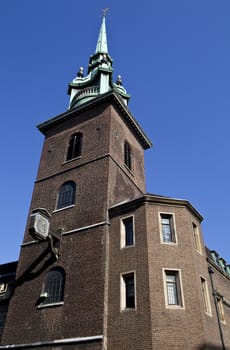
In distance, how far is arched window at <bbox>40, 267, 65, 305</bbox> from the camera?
17562 millimetres

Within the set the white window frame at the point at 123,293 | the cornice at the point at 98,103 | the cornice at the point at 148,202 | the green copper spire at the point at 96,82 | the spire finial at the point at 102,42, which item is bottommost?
the white window frame at the point at 123,293

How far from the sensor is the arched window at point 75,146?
81.3 ft

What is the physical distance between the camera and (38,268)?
19438 mm

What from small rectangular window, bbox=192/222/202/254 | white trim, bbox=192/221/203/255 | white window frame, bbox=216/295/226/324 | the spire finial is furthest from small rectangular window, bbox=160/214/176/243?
the spire finial

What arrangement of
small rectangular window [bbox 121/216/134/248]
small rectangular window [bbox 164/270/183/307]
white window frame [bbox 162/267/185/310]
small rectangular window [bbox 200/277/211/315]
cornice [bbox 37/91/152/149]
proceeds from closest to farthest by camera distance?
1. white window frame [bbox 162/267/185/310]
2. small rectangular window [bbox 164/270/183/307]
3. small rectangular window [bbox 200/277/211/315]
4. small rectangular window [bbox 121/216/134/248]
5. cornice [bbox 37/91/152/149]

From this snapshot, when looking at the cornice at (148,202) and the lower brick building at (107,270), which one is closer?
the lower brick building at (107,270)

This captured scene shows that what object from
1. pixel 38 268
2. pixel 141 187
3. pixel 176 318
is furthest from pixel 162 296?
pixel 141 187

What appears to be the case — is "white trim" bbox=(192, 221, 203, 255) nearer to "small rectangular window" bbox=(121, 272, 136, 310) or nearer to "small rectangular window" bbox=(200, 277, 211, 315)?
"small rectangular window" bbox=(200, 277, 211, 315)

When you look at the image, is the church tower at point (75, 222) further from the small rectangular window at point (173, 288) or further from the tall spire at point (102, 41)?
the tall spire at point (102, 41)

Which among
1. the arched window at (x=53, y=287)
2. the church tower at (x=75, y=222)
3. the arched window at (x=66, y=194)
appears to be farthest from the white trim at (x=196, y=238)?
the arched window at (x=66, y=194)

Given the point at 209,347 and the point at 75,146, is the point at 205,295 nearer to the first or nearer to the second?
the point at 209,347

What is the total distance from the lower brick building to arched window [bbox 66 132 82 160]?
0.13 m

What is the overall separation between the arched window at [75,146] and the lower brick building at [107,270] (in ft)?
0.41

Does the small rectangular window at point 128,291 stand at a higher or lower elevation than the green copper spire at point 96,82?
lower
